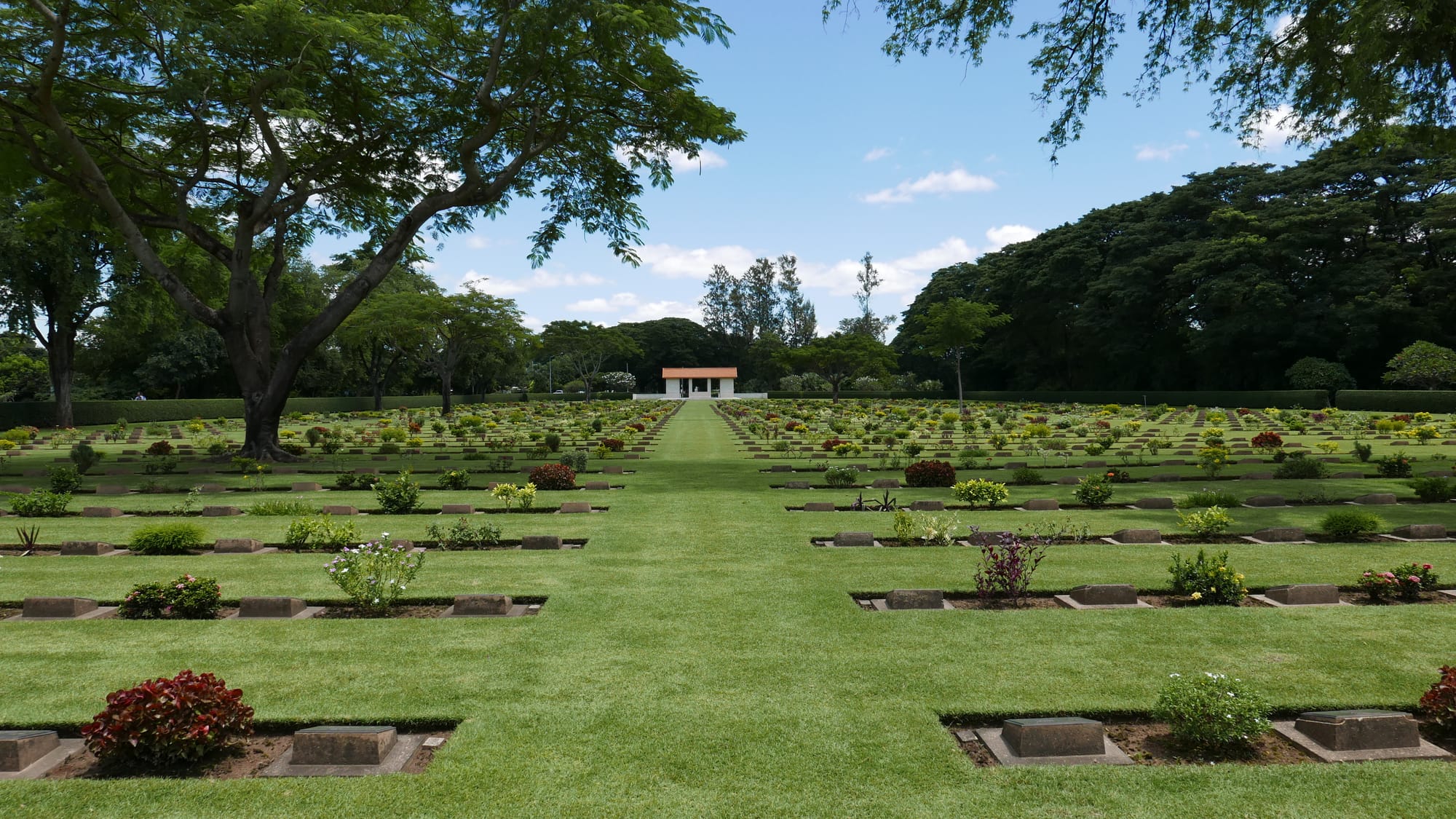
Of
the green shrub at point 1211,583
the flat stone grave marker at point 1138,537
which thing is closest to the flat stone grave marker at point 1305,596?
the green shrub at point 1211,583

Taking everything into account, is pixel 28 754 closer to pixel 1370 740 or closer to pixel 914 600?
pixel 914 600

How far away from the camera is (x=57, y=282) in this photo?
32000 millimetres

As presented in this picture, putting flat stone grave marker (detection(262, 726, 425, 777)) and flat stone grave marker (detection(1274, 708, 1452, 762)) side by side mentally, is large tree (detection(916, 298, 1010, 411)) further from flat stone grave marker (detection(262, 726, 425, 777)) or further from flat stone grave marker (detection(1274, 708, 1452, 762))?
flat stone grave marker (detection(262, 726, 425, 777))

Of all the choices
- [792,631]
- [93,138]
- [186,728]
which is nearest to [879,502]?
[792,631]

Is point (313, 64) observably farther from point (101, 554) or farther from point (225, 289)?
point (225, 289)

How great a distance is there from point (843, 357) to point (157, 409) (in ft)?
139

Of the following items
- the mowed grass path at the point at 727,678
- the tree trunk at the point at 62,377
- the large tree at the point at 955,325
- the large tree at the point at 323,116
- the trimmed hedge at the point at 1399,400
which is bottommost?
the mowed grass path at the point at 727,678

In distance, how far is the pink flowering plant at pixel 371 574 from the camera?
21.9 ft

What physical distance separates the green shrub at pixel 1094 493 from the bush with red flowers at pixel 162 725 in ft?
38.4

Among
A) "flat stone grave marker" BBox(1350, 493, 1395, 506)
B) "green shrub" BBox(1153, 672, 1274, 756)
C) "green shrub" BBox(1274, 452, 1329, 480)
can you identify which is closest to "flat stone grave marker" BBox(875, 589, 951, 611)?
"green shrub" BBox(1153, 672, 1274, 756)

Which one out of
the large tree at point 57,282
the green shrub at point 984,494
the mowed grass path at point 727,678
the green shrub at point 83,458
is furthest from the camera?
the large tree at point 57,282

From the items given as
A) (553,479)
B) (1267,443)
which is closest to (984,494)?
(553,479)

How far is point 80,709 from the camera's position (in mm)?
4602

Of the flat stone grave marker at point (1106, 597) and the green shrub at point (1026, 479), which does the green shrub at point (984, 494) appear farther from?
the flat stone grave marker at point (1106, 597)
